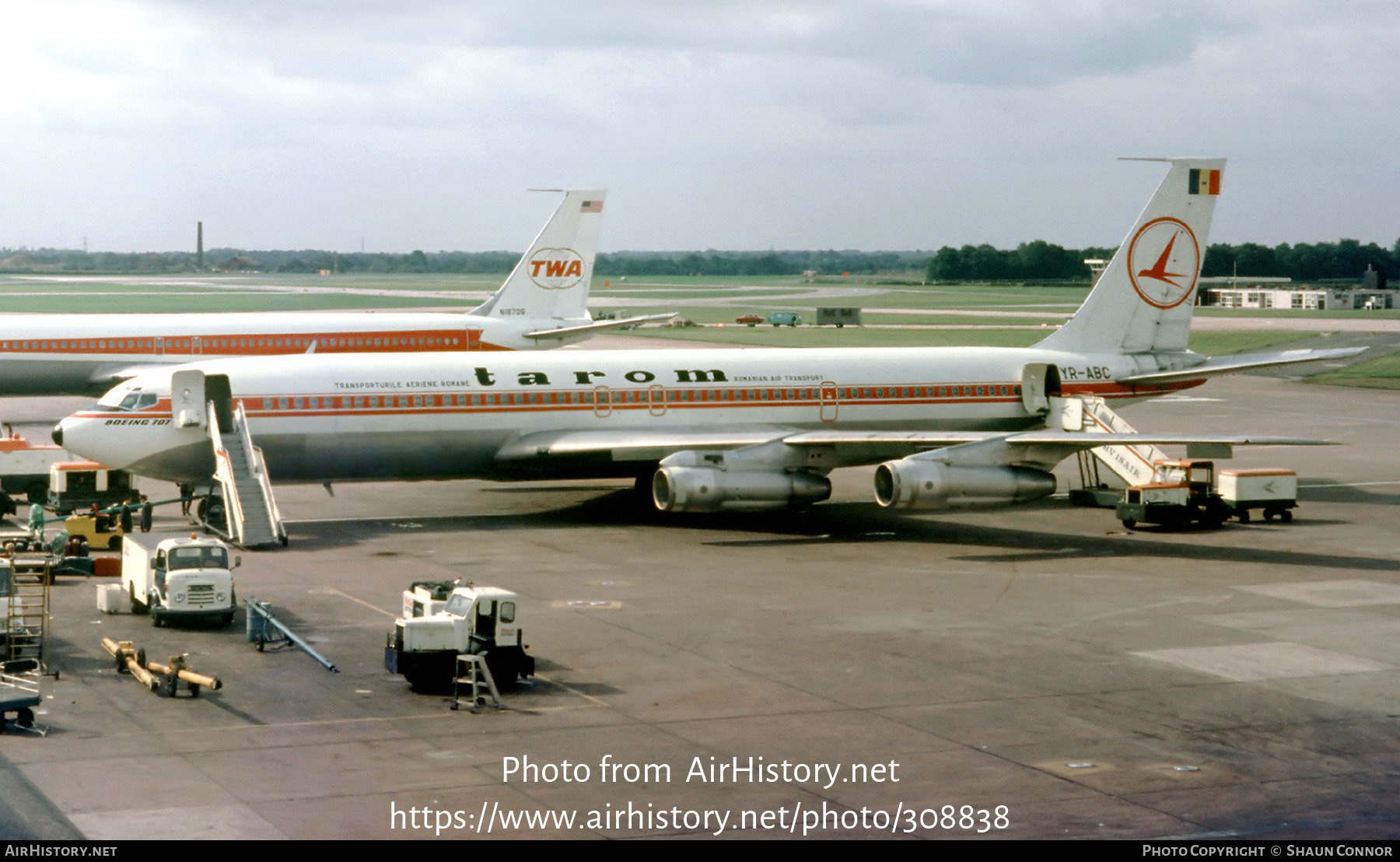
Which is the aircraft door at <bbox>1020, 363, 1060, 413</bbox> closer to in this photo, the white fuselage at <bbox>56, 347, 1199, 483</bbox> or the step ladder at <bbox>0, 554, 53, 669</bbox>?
the white fuselage at <bbox>56, 347, 1199, 483</bbox>

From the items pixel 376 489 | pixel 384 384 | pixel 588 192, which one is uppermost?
pixel 588 192

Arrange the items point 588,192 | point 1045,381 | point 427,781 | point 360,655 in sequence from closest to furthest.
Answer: point 427,781, point 360,655, point 1045,381, point 588,192

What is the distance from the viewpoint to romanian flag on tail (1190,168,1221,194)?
153 ft

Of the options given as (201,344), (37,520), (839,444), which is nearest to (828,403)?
(839,444)

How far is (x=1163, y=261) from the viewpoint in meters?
47.1

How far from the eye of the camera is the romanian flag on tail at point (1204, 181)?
46500 millimetres

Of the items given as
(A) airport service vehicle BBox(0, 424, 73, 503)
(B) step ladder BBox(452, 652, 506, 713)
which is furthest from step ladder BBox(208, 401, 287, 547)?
(B) step ladder BBox(452, 652, 506, 713)

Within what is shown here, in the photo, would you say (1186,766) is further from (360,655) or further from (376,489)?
(376,489)

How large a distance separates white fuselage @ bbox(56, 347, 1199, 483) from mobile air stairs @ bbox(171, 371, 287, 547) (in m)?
0.40

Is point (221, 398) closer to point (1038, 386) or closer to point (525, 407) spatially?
point (525, 407)

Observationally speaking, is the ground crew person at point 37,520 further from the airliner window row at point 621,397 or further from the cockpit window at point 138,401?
the airliner window row at point 621,397
